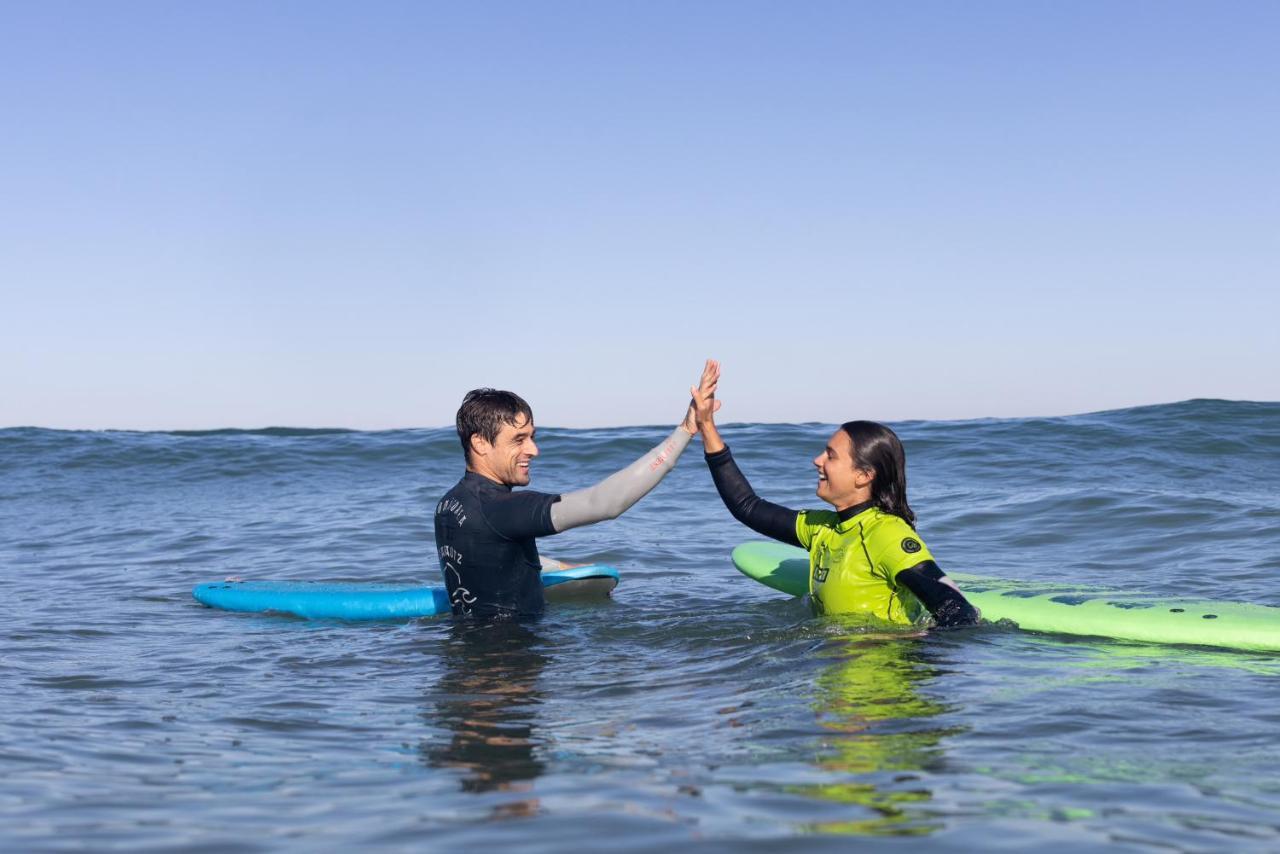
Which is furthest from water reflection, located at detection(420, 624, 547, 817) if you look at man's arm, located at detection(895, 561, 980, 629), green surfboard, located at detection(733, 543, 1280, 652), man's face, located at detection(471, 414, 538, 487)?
green surfboard, located at detection(733, 543, 1280, 652)

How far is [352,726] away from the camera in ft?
16.3

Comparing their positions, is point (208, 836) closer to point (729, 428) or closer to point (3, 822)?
point (3, 822)

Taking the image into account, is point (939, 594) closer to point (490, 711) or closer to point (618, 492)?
point (618, 492)

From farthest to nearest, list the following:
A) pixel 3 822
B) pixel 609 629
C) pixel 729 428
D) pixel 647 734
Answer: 1. pixel 729 428
2. pixel 609 629
3. pixel 647 734
4. pixel 3 822

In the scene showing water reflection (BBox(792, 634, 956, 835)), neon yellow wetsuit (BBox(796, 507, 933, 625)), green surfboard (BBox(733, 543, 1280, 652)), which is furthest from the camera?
green surfboard (BBox(733, 543, 1280, 652))

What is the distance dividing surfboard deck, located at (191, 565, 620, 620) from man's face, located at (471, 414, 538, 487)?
4.98 feet

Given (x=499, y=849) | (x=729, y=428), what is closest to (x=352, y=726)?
(x=499, y=849)

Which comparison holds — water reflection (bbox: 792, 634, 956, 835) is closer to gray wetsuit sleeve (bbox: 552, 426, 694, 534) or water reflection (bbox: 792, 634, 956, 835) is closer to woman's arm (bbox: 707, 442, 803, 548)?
woman's arm (bbox: 707, 442, 803, 548)

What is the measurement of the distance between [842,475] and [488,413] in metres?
1.95

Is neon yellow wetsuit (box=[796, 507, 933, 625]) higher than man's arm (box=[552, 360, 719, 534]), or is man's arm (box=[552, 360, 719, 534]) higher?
man's arm (box=[552, 360, 719, 534])

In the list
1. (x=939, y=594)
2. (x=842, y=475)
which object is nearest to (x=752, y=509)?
(x=842, y=475)

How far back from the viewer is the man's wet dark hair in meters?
6.62

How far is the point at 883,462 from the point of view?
6.18 meters

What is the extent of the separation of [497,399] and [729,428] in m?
17.0
